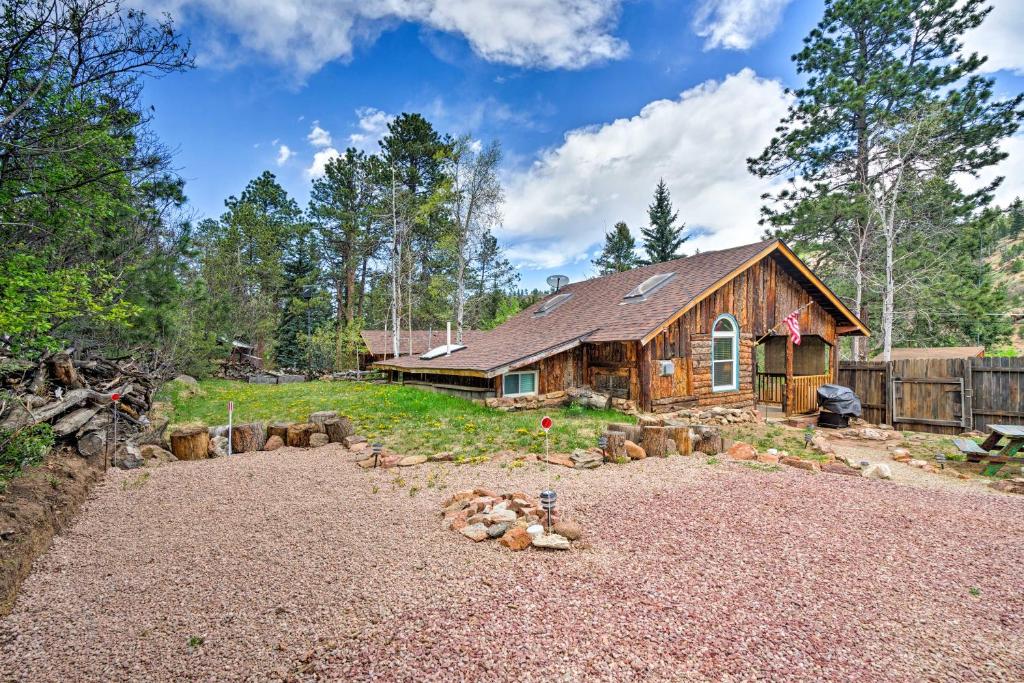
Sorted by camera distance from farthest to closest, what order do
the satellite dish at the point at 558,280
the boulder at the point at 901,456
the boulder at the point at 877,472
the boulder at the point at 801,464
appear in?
the satellite dish at the point at 558,280
the boulder at the point at 901,456
the boulder at the point at 801,464
the boulder at the point at 877,472

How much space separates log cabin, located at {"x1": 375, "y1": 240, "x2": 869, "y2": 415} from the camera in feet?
37.3

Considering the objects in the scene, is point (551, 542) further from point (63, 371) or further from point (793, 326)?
point (793, 326)

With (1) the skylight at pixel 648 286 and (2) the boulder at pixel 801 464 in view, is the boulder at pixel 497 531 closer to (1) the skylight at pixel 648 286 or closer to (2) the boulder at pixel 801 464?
(2) the boulder at pixel 801 464

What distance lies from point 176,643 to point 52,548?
8.62ft

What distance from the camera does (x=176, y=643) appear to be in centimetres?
278

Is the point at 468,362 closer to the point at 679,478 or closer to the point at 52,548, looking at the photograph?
the point at 679,478

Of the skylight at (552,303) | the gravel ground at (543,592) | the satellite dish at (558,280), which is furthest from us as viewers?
the satellite dish at (558,280)

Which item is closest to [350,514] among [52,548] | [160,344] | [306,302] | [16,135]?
[52,548]

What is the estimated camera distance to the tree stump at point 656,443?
281 inches

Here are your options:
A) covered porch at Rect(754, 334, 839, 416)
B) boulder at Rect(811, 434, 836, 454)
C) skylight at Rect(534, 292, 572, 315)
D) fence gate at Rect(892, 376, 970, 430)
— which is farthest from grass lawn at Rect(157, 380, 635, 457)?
fence gate at Rect(892, 376, 970, 430)

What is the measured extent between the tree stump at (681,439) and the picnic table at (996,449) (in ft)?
15.3

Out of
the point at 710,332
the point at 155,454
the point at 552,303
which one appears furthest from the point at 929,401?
the point at 155,454

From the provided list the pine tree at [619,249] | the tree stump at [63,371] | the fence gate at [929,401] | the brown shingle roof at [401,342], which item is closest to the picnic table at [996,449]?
the fence gate at [929,401]

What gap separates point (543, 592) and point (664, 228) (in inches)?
1208
